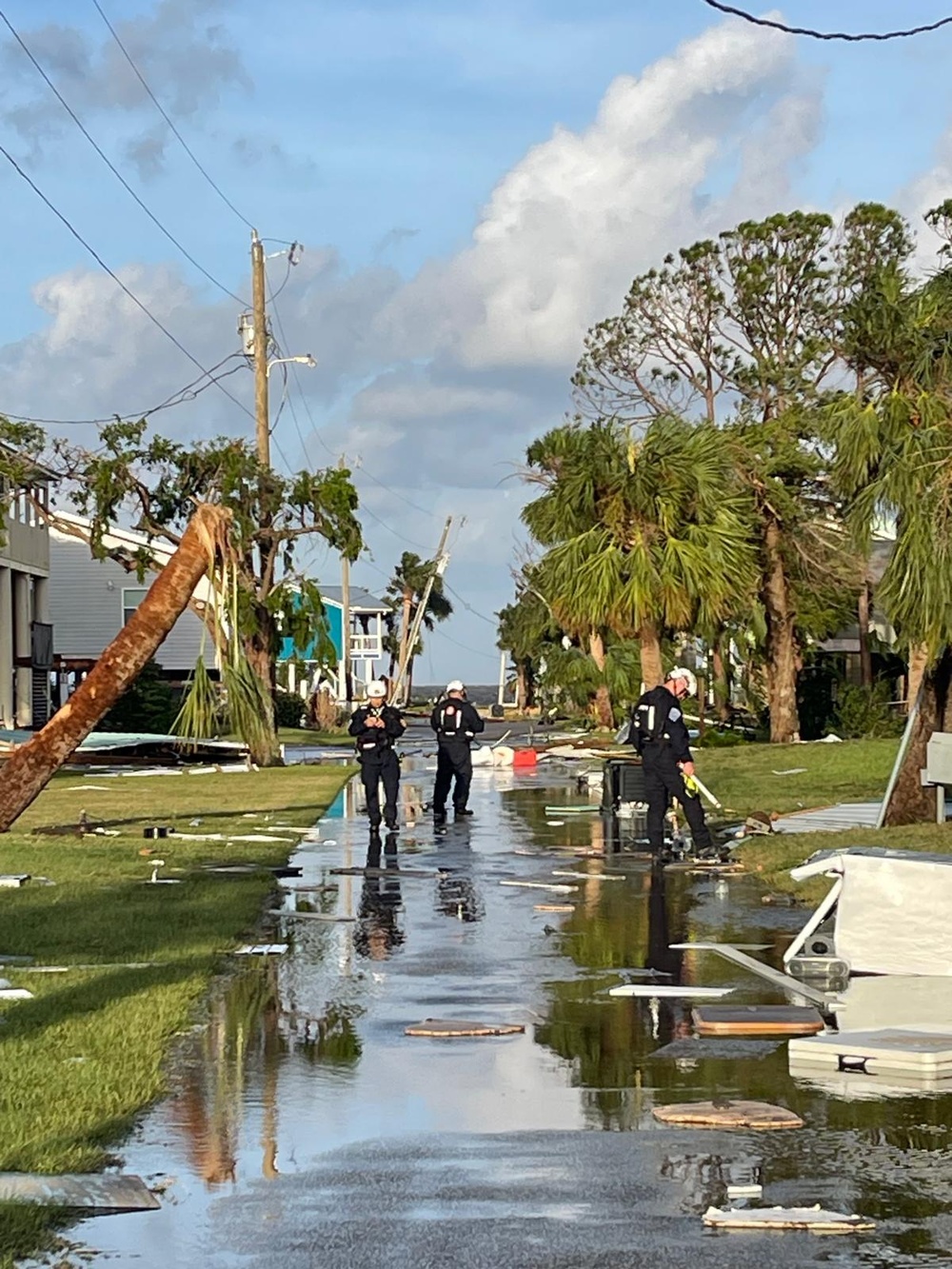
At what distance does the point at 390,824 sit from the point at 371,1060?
14005mm

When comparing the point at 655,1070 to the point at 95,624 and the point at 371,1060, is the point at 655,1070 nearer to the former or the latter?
the point at 371,1060

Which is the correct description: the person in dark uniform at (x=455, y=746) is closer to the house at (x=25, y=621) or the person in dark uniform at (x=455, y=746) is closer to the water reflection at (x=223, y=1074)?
the water reflection at (x=223, y=1074)

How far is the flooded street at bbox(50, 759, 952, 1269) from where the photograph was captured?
585 centimetres

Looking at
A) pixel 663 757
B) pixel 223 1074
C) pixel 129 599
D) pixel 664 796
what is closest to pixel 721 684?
pixel 129 599

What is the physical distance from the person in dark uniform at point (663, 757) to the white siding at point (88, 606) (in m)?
48.7

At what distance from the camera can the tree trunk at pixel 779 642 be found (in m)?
44.6

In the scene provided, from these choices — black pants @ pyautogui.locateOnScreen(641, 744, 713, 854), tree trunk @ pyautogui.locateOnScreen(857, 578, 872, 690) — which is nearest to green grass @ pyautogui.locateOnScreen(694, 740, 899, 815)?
black pants @ pyautogui.locateOnScreen(641, 744, 713, 854)

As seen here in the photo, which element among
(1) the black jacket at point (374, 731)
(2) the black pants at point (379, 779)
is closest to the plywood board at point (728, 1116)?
(2) the black pants at point (379, 779)

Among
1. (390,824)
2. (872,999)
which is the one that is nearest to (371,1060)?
(872,999)

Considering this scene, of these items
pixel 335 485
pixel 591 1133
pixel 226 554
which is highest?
pixel 335 485

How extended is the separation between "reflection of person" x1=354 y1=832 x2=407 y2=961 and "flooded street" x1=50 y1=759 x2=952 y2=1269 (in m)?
0.06

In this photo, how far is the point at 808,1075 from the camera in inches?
329

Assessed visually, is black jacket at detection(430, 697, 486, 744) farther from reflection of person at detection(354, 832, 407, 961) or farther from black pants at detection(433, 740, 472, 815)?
reflection of person at detection(354, 832, 407, 961)

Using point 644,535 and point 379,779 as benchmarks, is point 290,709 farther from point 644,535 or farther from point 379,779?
point 379,779
